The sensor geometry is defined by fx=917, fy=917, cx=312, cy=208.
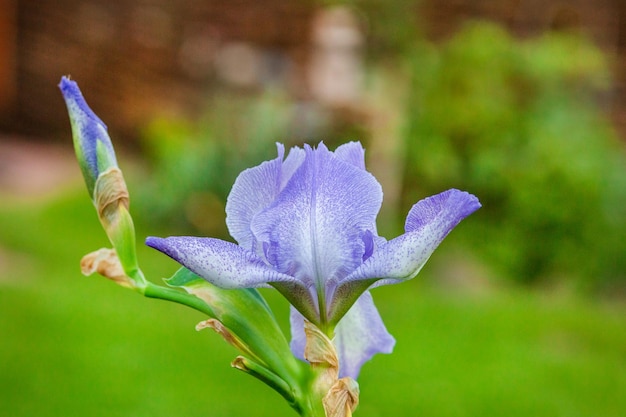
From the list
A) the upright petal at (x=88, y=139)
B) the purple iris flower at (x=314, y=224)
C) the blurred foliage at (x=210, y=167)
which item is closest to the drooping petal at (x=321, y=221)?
the purple iris flower at (x=314, y=224)

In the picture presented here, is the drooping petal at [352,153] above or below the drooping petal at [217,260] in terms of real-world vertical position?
above

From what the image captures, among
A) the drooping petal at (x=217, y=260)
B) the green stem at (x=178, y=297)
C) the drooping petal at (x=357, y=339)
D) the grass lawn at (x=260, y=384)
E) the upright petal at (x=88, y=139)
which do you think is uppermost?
the upright petal at (x=88, y=139)

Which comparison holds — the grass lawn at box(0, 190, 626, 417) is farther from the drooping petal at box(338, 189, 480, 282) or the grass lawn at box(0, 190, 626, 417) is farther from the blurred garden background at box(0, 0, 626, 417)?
the drooping petal at box(338, 189, 480, 282)

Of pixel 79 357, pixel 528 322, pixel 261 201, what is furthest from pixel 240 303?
pixel 528 322

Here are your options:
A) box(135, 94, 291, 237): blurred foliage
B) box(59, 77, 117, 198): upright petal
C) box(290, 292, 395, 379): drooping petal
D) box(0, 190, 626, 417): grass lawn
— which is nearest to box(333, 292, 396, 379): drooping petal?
box(290, 292, 395, 379): drooping petal

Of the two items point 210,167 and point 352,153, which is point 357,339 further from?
point 210,167

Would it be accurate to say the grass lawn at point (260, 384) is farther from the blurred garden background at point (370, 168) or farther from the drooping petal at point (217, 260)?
the drooping petal at point (217, 260)

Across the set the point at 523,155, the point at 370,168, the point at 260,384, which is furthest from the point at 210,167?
the point at 260,384

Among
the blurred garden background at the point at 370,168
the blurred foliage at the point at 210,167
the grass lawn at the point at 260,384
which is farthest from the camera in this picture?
the blurred foliage at the point at 210,167
